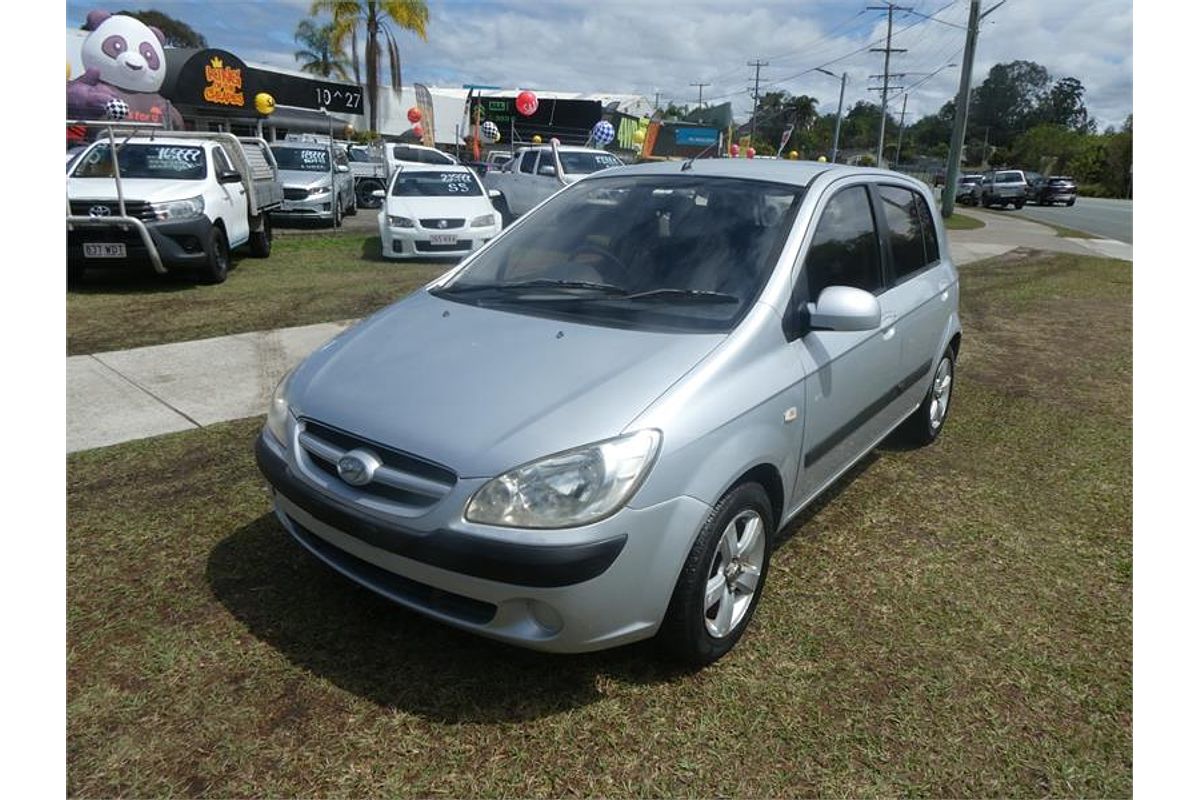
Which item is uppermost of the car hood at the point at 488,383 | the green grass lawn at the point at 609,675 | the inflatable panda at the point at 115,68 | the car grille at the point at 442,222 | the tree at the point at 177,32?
the tree at the point at 177,32

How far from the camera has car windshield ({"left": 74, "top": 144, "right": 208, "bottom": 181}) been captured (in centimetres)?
909

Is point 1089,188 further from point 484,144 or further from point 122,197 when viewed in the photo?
point 122,197

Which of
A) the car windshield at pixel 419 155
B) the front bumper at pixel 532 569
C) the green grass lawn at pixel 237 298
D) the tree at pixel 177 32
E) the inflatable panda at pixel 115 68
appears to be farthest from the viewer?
the tree at pixel 177 32

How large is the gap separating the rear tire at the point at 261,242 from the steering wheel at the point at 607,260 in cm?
912

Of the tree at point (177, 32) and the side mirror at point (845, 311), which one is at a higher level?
the tree at point (177, 32)

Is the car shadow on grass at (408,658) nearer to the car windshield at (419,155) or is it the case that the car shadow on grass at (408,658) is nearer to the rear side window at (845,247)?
the rear side window at (845,247)

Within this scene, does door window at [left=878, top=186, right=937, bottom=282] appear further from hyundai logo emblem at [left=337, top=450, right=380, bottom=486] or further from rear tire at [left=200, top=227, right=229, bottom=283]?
rear tire at [left=200, top=227, right=229, bottom=283]

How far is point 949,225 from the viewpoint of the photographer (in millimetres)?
22609

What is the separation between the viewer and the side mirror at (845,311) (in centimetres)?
284

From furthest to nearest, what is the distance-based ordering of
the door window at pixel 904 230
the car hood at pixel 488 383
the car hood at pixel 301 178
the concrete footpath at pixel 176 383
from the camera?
1. the car hood at pixel 301 178
2. the concrete footpath at pixel 176 383
3. the door window at pixel 904 230
4. the car hood at pixel 488 383

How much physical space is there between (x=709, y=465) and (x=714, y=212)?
138 cm

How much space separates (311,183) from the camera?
15.2m

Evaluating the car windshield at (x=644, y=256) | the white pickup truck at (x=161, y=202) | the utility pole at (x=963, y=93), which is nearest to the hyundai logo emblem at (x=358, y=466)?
the car windshield at (x=644, y=256)

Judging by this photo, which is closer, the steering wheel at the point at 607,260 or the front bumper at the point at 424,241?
the steering wheel at the point at 607,260
